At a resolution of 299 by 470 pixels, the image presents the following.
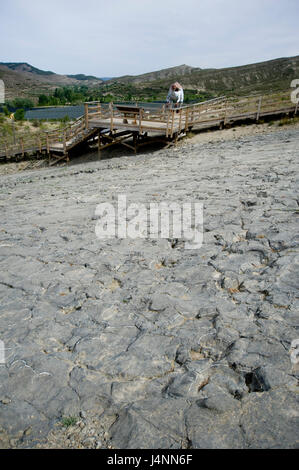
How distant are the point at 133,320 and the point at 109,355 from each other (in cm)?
60

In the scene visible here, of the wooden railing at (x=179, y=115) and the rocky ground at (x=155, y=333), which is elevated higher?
the wooden railing at (x=179, y=115)

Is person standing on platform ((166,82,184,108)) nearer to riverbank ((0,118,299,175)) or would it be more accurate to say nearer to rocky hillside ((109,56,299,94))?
riverbank ((0,118,299,175))

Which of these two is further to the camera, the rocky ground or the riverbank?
the riverbank

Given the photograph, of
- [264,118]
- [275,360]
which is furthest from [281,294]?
[264,118]

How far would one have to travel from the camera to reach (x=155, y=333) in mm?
3578

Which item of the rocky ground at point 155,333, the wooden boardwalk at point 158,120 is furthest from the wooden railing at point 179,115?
the rocky ground at point 155,333

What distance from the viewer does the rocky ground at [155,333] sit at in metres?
2.52

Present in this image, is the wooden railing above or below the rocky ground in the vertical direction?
above

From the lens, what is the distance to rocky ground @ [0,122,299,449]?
99.3 inches

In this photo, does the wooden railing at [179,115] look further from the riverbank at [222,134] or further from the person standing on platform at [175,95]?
the riverbank at [222,134]

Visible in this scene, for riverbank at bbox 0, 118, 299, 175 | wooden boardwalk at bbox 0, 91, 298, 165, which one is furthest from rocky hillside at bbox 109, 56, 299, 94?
riverbank at bbox 0, 118, 299, 175

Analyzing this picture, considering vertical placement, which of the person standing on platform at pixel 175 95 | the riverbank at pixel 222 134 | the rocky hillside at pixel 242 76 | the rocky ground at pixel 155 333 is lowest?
the rocky ground at pixel 155 333

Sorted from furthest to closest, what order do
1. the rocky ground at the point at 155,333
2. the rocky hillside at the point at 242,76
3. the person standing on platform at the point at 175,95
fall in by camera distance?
the rocky hillside at the point at 242,76 → the person standing on platform at the point at 175,95 → the rocky ground at the point at 155,333

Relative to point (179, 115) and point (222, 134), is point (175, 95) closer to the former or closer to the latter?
point (179, 115)
